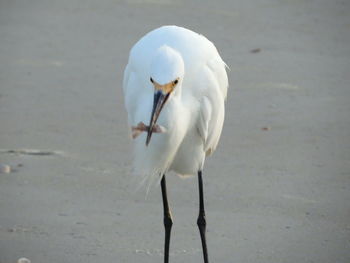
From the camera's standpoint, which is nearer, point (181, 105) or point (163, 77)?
point (163, 77)

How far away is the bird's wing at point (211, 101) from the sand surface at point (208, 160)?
2.06ft

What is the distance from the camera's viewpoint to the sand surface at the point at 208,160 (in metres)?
4.54

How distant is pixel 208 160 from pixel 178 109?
1780 mm

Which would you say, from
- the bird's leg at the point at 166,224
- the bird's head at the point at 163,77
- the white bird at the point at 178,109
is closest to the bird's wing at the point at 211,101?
the white bird at the point at 178,109

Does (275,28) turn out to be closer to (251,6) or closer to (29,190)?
(251,6)

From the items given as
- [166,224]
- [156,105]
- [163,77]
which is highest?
[163,77]

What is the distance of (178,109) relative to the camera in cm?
382

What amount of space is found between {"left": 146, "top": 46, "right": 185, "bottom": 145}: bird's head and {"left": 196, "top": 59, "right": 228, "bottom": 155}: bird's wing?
0.53 metres

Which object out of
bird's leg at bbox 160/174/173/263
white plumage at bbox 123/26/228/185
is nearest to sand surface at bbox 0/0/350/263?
bird's leg at bbox 160/174/173/263

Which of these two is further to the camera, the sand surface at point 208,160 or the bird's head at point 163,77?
the sand surface at point 208,160

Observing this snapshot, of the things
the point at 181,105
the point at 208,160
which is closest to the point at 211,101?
the point at 181,105

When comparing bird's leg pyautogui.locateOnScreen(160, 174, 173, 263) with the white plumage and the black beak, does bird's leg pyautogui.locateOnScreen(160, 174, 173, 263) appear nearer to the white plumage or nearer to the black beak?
the white plumage

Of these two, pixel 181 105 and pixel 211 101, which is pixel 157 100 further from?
pixel 211 101

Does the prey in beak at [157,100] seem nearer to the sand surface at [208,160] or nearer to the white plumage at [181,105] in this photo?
the white plumage at [181,105]
